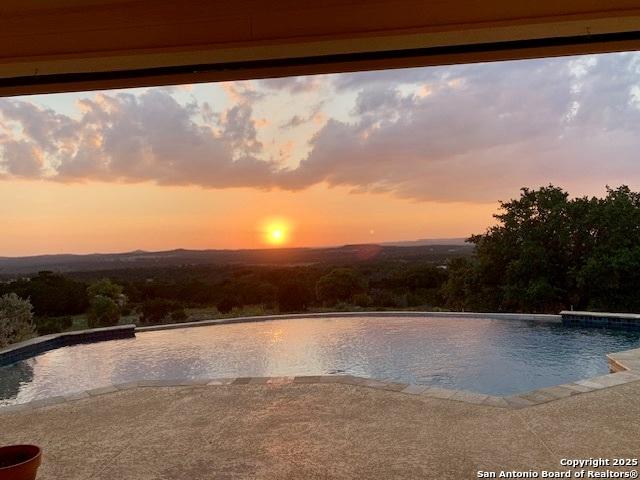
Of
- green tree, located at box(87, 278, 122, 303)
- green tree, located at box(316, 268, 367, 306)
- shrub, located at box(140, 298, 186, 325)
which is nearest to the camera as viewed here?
shrub, located at box(140, 298, 186, 325)

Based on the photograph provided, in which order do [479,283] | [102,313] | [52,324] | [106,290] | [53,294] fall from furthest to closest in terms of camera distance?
[53,294] < [106,290] < [479,283] < [102,313] < [52,324]

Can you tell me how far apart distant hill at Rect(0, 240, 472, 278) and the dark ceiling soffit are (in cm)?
1867

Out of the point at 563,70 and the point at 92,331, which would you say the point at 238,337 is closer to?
the point at 92,331

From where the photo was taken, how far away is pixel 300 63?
243 centimetres

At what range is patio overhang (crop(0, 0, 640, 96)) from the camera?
220 centimetres

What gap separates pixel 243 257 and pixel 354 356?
1760cm

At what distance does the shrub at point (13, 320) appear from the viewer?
9258mm

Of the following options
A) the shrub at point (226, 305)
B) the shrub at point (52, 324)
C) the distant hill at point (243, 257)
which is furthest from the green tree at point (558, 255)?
the shrub at point (52, 324)

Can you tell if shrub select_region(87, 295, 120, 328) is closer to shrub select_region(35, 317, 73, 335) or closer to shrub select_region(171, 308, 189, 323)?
shrub select_region(35, 317, 73, 335)

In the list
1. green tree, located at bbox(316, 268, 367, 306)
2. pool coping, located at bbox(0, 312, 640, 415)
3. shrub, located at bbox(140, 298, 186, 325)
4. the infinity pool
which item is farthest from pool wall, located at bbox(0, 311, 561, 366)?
pool coping, located at bbox(0, 312, 640, 415)

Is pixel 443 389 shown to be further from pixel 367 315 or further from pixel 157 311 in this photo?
pixel 157 311

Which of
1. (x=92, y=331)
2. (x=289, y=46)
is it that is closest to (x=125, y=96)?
Answer: (x=92, y=331)

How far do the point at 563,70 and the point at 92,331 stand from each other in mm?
12506

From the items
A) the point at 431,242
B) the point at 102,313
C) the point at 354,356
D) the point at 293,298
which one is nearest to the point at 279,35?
the point at 354,356
